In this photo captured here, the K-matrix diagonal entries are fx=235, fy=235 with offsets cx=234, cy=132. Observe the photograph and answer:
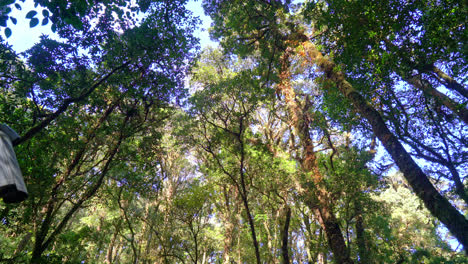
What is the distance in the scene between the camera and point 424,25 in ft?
15.1

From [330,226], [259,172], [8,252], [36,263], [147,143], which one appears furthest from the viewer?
[8,252]

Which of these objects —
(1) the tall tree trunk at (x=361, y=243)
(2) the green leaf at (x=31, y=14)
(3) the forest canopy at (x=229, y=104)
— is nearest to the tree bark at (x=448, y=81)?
A: (3) the forest canopy at (x=229, y=104)

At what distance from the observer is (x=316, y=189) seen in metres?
7.82

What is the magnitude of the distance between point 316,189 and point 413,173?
3.41m

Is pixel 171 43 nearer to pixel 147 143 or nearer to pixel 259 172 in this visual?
pixel 147 143

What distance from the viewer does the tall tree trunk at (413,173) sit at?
3.98 metres

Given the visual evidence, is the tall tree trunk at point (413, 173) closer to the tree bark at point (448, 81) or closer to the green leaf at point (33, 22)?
the tree bark at point (448, 81)

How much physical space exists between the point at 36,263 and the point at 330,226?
26.1 feet

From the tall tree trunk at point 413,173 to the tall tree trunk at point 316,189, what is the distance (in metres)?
2.91

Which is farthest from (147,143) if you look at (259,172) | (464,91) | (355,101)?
(464,91)

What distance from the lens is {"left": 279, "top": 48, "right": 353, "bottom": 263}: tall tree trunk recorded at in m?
7.56

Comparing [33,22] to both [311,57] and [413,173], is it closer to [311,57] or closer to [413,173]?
[413,173]

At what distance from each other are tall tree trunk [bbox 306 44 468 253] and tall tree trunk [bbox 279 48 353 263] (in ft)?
9.54

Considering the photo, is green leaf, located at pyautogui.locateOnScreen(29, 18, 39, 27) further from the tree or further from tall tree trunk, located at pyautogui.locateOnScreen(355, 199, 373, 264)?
tall tree trunk, located at pyautogui.locateOnScreen(355, 199, 373, 264)
